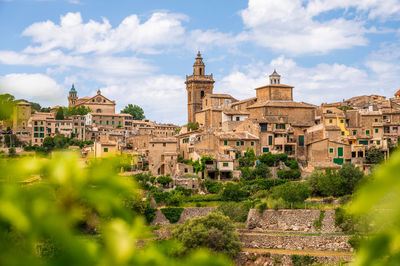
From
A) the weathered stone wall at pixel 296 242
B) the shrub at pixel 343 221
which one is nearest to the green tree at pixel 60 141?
the weathered stone wall at pixel 296 242

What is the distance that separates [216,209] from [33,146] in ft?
90.0

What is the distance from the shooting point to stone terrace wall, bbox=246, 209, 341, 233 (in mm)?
37406

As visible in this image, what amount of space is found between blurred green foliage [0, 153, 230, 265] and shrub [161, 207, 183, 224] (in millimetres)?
38733

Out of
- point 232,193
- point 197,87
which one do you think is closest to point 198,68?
point 197,87

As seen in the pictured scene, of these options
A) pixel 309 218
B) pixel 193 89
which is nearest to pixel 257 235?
pixel 309 218

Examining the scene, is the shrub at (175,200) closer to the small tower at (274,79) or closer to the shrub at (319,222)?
the shrub at (319,222)

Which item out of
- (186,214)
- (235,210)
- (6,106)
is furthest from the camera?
(186,214)

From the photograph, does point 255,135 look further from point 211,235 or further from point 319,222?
point 211,235

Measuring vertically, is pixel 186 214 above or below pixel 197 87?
below

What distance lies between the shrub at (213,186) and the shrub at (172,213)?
373 centimetres

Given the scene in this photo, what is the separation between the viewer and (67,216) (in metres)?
2.19

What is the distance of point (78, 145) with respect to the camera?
2378 inches

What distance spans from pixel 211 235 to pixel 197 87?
44718 mm

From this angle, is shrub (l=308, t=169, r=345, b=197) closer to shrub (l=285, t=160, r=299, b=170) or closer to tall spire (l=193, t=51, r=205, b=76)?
shrub (l=285, t=160, r=299, b=170)
